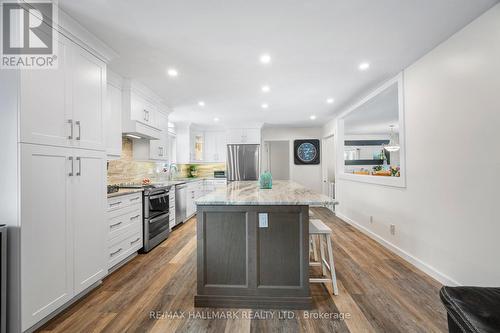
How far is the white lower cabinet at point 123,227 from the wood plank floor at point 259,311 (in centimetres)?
21

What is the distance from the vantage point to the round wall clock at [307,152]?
6891 mm

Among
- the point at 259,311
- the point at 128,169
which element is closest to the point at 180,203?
the point at 128,169

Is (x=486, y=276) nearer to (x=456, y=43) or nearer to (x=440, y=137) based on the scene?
(x=440, y=137)

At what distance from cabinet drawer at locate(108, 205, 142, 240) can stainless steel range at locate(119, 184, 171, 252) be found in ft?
0.45

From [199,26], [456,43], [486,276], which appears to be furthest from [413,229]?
[199,26]

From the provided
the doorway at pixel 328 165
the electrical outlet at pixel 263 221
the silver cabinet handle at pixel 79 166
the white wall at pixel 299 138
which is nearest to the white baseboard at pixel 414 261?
the electrical outlet at pixel 263 221

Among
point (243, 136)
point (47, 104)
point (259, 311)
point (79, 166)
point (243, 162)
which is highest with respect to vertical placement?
point (243, 136)

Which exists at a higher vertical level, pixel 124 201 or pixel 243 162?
pixel 243 162

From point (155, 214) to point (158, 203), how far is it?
175mm

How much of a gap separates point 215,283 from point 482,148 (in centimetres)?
255

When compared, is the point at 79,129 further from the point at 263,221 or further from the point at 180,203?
the point at 180,203

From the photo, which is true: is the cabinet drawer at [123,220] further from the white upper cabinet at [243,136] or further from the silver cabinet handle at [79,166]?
the white upper cabinet at [243,136]

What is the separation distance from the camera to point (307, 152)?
6918 mm

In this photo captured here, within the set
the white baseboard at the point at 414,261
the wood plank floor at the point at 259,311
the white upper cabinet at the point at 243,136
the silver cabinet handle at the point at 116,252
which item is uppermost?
the white upper cabinet at the point at 243,136
